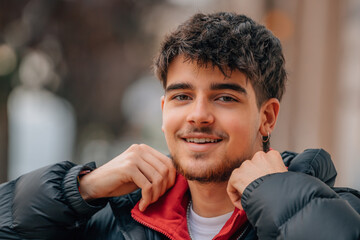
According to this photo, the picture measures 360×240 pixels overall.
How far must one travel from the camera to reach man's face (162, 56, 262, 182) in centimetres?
243

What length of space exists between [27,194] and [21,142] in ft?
19.2

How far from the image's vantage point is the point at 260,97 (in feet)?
8.54

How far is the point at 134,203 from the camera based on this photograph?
269cm

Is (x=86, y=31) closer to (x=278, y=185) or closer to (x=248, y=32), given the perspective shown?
(x=248, y=32)

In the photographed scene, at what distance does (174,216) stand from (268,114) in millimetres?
789

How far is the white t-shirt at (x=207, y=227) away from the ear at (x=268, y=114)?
516 millimetres

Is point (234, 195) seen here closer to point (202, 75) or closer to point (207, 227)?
point (207, 227)

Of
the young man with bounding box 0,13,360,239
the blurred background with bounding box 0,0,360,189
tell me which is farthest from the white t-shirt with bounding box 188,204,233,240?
the blurred background with bounding box 0,0,360,189

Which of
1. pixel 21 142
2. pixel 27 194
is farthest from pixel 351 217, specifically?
pixel 21 142

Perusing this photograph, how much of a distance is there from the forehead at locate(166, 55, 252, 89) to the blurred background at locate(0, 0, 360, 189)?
1.22 m

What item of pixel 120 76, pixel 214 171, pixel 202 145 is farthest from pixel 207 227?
pixel 120 76

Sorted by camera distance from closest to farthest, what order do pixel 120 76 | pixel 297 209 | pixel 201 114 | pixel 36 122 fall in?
pixel 297 209 < pixel 201 114 < pixel 36 122 < pixel 120 76

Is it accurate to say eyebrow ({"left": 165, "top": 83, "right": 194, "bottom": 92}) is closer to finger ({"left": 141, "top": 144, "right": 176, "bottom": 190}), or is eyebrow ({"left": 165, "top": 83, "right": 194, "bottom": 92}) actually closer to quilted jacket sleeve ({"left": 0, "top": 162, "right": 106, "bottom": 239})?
finger ({"left": 141, "top": 144, "right": 176, "bottom": 190})

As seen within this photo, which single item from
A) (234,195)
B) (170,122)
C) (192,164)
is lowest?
(234,195)
